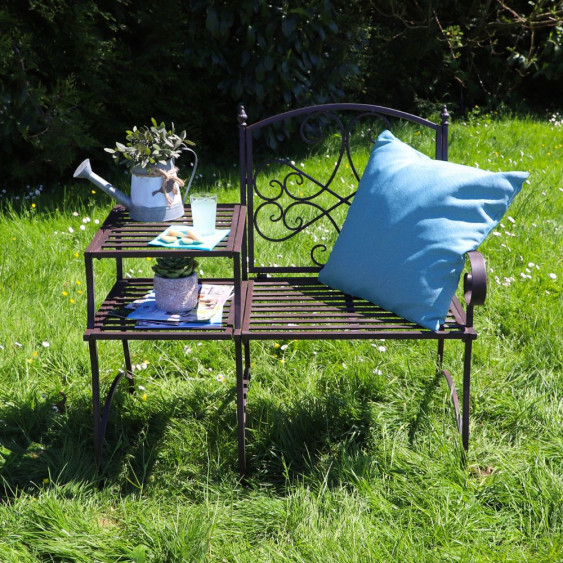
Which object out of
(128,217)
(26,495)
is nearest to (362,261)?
(128,217)

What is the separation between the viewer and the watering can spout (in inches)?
89.1

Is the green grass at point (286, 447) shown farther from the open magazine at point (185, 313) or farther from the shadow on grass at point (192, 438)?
the open magazine at point (185, 313)

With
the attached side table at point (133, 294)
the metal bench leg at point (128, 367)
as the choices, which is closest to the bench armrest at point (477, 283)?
the attached side table at point (133, 294)

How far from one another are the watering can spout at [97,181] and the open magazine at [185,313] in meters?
0.32

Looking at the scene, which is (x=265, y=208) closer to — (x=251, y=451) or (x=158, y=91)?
(x=158, y=91)

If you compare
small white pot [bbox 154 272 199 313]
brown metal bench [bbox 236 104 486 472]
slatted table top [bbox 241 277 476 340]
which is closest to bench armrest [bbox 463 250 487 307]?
brown metal bench [bbox 236 104 486 472]

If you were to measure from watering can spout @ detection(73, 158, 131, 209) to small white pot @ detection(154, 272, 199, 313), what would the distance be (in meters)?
0.29

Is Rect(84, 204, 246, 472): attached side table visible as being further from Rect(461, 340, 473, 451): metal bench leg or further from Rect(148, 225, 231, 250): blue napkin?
Rect(461, 340, 473, 451): metal bench leg

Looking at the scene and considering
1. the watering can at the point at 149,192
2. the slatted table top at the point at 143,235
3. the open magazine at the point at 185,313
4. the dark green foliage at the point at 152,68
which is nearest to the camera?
the slatted table top at the point at 143,235

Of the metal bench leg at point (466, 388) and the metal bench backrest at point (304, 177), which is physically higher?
the metal bench backrest at point (304, 177)

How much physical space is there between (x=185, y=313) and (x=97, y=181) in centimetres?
49

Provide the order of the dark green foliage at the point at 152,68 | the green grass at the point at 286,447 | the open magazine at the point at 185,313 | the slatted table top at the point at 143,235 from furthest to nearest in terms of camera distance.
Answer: the dark green foliage at the point at 152,68 → the open magazine at the point at 185,313 → the slatted table top at the point at 143,235 → the green grass at the point at 286,447

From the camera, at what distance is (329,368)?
274 cm

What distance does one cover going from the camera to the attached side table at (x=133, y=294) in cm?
210
